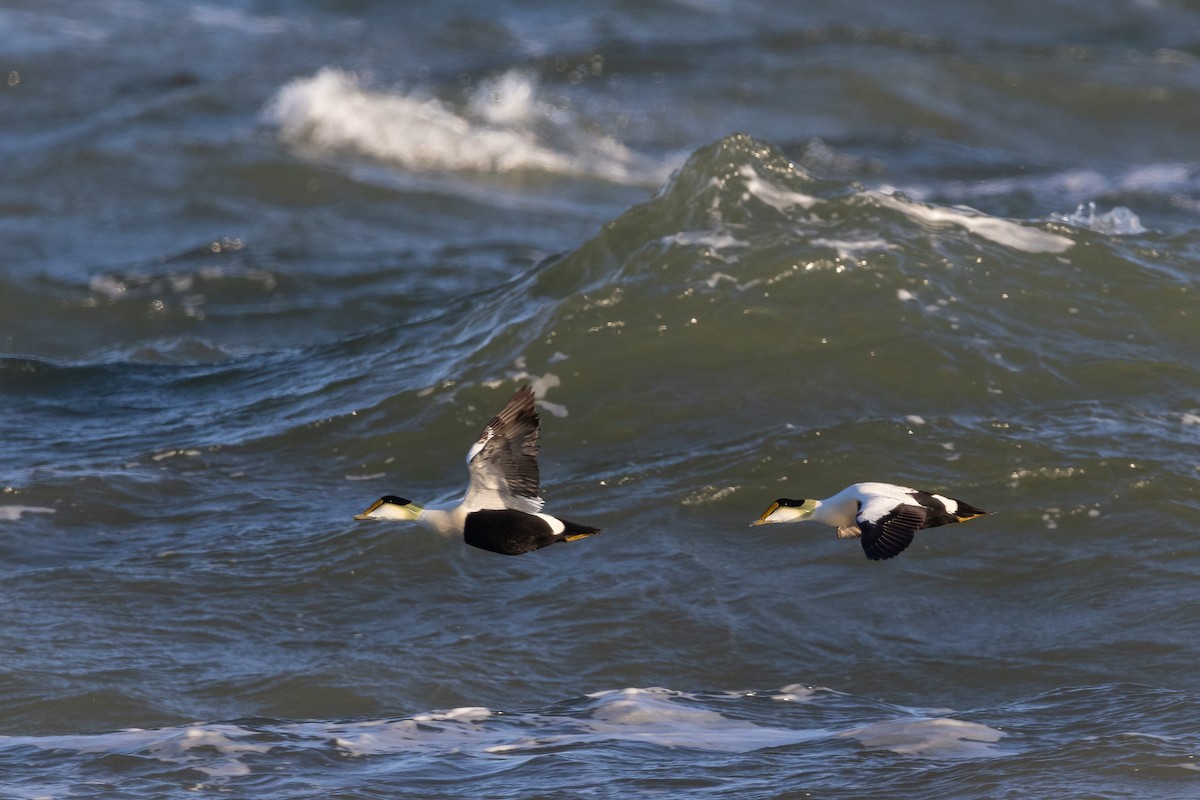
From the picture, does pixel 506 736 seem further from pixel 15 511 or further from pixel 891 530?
pixel 15 511

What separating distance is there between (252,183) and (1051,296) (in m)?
9.36

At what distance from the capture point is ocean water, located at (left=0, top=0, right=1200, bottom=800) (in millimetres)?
6090

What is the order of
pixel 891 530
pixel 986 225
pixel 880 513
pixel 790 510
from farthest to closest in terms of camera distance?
pixel 986 225 → pixel 790 510 → pixel 880 513 → pixel 891 530

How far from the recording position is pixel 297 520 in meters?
8.37

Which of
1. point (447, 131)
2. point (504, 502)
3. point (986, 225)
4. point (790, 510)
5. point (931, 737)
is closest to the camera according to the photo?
point (504, 502)

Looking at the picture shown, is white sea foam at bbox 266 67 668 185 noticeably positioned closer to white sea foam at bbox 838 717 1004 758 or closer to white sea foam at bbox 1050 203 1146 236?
white sea foam at bbox 1050 203 1146 236

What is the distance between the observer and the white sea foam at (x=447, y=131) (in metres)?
17.9

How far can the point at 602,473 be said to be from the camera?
8594 millimetres

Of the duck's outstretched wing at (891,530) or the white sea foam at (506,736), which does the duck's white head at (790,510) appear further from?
the white sea foam at (506,736)

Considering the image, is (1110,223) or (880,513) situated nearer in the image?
(880,513)

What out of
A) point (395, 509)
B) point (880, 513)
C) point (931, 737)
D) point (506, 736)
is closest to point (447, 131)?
point (395, 509)

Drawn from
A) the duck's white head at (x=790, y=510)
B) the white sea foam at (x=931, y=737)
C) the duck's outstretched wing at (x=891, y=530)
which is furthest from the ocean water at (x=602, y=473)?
the duck's outstretched wing at (x=891, y=530)

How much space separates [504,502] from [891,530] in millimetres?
1412

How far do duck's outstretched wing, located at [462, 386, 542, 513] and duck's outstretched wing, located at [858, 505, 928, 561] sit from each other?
1.14m
